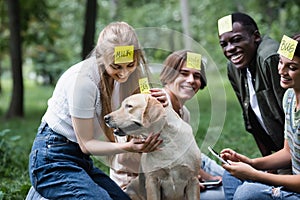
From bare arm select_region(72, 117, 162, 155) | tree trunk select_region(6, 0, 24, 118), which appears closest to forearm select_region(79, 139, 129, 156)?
bare arm select_region(72, 117, 162, 155)

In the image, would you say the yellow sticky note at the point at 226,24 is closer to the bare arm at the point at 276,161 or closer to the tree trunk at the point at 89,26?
the bare arm at the point at 276,161

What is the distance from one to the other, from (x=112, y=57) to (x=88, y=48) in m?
8.04

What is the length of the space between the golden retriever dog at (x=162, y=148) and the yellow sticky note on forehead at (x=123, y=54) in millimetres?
246

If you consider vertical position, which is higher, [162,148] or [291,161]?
[162,148]

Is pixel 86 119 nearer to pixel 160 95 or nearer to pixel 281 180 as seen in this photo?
pixel 160 95

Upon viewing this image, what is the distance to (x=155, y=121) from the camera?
3.34 m

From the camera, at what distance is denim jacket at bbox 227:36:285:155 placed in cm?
377

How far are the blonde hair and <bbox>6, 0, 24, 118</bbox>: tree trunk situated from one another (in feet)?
27.1

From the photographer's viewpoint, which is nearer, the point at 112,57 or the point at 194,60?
the point at 112,57

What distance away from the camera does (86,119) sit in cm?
325

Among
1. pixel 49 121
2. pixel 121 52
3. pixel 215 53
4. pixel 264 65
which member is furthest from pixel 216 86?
pixel 215 53

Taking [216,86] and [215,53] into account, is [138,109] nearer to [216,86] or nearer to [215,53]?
[216,86]

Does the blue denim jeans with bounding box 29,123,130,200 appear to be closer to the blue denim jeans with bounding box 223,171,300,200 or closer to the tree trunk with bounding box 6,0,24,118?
the blue denim jeans with bounding box 223,171,300,200

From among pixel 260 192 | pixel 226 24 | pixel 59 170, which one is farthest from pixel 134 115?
pixel 226 24
